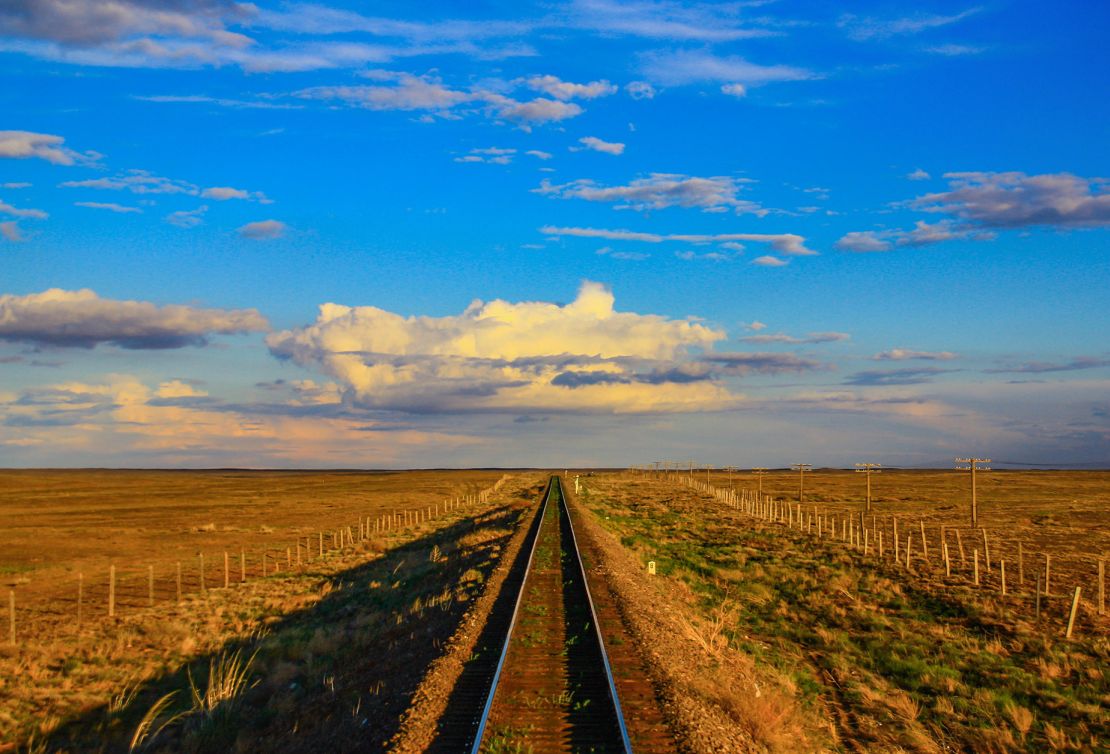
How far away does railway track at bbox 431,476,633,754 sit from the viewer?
9.73 metres

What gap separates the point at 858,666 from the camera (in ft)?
57.9

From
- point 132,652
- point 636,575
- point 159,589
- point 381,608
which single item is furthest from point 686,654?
point 159,589

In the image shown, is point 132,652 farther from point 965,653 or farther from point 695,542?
point 695,542

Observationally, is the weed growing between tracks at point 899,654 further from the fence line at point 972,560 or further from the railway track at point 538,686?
the railway track at point 538,686

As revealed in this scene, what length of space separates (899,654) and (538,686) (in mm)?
10661

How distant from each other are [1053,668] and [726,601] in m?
8.04

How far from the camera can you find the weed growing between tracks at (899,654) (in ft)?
45.2

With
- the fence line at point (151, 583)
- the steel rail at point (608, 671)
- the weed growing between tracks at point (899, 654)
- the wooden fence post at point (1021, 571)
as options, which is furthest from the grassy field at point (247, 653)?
the wooden fence post at point (1021, 571)

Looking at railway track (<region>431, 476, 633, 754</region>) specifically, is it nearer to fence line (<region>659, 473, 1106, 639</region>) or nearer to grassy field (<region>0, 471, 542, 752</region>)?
grassy field (<region>0, 471, 542, 752</region>)

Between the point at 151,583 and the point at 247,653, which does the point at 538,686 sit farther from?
the point at 151,583

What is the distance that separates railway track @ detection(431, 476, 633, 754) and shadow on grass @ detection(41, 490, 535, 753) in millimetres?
942

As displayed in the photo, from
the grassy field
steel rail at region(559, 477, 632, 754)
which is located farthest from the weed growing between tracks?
the grassy field

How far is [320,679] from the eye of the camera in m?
16.3

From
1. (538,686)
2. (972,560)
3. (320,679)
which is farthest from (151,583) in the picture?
(972,560)
